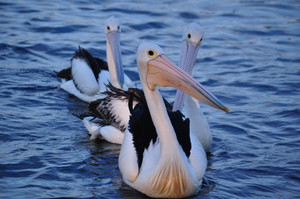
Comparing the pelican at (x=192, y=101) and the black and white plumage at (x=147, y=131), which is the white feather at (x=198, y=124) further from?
the black and white plumage at (x=147, y=131)

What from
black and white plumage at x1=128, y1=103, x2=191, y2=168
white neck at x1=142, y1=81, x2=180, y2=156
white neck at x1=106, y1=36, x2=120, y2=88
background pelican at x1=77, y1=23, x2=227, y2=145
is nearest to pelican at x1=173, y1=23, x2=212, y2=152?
background pelican at x1=77, y1=23, x2=227, y2=145

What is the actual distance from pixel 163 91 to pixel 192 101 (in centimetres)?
204

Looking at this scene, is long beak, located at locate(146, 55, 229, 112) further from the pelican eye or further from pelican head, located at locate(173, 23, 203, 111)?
pelican head, located at locate(173, 23, 203, 111)

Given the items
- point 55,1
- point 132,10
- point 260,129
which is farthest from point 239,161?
point 55,1

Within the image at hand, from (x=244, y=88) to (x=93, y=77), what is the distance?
6.94 ft

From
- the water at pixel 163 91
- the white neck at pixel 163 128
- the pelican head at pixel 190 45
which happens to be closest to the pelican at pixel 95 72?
the water at pixel 163 91

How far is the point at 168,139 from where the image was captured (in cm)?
473

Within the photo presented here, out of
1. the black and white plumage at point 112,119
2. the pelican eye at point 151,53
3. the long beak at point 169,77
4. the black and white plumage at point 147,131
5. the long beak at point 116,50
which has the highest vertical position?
the pelican eye at point 151,53

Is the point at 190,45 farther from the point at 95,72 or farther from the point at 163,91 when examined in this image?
the point at 95,72

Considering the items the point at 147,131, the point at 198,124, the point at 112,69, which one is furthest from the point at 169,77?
the point at 112,69

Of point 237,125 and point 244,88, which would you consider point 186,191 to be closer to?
point 237,125

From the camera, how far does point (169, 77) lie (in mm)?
4719

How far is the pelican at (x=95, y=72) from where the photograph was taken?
7.86 m

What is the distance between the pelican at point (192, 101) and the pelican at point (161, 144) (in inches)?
37.3
